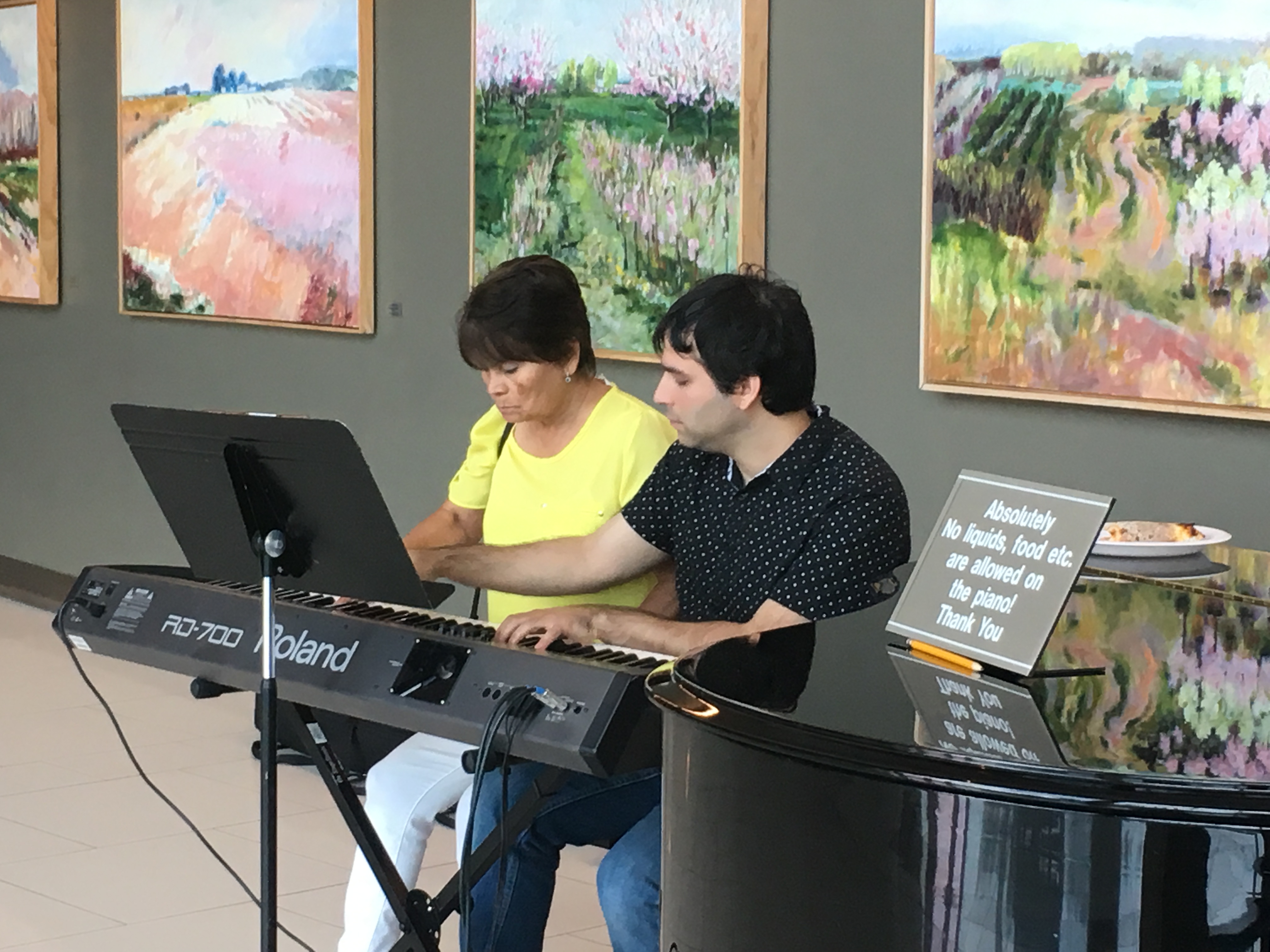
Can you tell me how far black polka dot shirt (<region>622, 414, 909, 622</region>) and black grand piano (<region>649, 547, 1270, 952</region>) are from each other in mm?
561

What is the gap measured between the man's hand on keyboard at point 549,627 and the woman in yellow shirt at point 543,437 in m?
0.39

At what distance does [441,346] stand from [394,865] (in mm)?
2439

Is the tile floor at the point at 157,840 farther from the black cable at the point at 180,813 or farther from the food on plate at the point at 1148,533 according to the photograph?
the food on plate at the point at 1148,533

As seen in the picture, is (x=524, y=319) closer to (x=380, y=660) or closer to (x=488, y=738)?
(x=380, y=660)

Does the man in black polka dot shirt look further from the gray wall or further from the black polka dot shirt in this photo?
the gray wall

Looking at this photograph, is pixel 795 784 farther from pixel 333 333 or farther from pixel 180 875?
pixel 333 333

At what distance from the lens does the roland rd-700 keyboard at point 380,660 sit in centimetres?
211

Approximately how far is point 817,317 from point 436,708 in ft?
6.15

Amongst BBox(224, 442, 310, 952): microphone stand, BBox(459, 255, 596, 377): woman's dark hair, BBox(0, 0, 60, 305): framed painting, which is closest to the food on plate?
BBox(459, 255, 596, 377): woman's dark hair

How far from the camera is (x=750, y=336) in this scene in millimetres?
2512

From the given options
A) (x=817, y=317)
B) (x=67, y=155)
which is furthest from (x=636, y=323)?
(x=67, y=155)

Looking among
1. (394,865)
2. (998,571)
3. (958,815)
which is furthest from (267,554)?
(958,815)

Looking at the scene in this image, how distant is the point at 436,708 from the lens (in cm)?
227

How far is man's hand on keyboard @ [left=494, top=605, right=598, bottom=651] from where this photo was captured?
234cm
